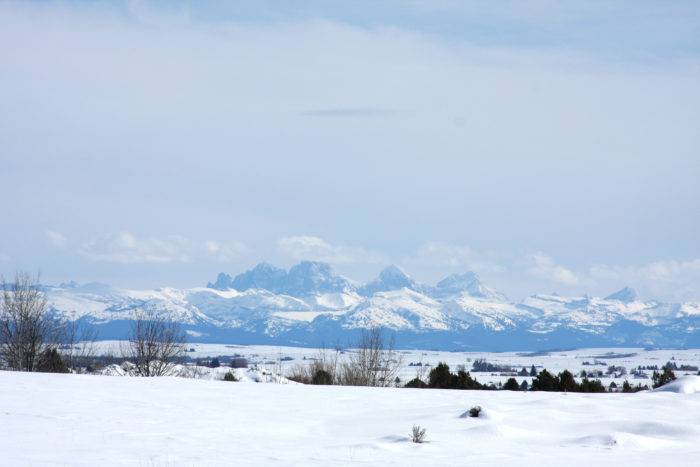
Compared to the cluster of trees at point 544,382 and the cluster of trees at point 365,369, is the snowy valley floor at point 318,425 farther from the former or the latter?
the cluster of trees at point 365,369

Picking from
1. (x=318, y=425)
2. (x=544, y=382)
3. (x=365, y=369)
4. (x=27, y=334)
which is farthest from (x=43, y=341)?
(x=318, y=425)

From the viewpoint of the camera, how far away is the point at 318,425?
963 inches

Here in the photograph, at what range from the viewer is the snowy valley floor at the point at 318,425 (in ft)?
61.6

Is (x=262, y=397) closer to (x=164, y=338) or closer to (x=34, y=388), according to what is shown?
(x=34, y=388)

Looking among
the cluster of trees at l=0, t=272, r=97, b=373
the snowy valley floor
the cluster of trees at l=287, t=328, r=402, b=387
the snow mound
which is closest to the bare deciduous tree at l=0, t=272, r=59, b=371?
the cluster of trees at l=0, t=272, r=97, b=373

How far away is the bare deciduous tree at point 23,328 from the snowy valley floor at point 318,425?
28.4 metres

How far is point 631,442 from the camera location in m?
21.6

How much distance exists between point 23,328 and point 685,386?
42453mm

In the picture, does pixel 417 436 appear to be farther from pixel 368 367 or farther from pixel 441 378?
pixel 368 367

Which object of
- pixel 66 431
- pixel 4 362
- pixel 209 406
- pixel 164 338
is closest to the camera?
pixel 66 431

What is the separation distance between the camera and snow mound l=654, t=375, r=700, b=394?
32.0 m

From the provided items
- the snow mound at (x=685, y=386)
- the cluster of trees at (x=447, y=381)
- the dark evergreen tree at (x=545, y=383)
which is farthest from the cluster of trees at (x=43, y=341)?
the snow mound at (x=685, y=386)

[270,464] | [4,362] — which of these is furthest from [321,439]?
[4,362]

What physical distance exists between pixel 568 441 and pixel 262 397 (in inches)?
426
